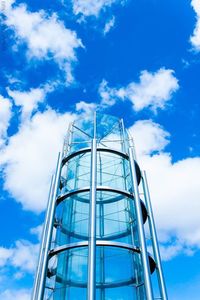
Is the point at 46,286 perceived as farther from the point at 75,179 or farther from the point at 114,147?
the point at 114,147

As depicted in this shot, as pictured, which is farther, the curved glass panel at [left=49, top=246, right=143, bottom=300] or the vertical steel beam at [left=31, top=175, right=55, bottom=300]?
the curved glass panel at [left=49, top=246, right=143, bottom=300]

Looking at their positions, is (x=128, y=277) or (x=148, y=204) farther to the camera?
(x=148, y=204)

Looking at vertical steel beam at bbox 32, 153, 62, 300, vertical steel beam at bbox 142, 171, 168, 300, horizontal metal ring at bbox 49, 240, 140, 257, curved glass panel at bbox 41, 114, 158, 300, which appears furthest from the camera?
vertical steel beam at bbox 142, 171, 168, 300

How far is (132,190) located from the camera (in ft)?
46.2

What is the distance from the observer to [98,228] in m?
13.2

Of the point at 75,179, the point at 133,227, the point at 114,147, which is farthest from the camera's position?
the point at 114,147

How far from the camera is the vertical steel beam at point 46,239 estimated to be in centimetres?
1095

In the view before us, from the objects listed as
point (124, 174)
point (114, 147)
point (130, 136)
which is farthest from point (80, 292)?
point (130, 136)

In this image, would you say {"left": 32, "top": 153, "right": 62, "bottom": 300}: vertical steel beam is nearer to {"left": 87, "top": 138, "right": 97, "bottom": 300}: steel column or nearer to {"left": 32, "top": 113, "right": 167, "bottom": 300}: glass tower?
{"left": 32, "top": 113, "right": 167, "bottom": 300}: glass tower

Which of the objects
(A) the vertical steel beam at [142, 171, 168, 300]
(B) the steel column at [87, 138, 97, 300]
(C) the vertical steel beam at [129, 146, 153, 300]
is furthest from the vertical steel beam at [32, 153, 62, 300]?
(A) the vertical steel beam at [142, 171, 168, 300]

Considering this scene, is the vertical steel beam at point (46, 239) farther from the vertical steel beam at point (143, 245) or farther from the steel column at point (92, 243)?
the vertical steel beam at point (143, 245)

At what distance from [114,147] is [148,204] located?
3.57m

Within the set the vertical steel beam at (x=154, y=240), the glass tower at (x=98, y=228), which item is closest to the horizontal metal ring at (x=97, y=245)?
the glass tower at (x=98, y=228)

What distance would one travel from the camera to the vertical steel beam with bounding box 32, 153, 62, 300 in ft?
35.9
